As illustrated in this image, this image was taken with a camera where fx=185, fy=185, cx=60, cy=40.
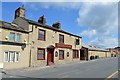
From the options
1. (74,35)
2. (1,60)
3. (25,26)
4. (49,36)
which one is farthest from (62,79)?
(74,35)

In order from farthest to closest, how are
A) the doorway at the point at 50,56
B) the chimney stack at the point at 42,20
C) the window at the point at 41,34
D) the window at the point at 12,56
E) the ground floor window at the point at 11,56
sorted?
1. the chimney stack at the point at 42,20
2. the doorway at the point at 50,56
3. the window at the point at 41,34
4. the window at the point at 12,56
5. the ground floor window at the point at 11,56

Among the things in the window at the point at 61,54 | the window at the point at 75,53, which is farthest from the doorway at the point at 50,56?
the window at the point at 75,53

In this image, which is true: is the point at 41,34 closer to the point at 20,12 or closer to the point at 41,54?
the point at 41,54

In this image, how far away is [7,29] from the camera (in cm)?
2247

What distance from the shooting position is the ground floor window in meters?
22.1

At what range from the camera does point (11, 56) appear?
896 inches

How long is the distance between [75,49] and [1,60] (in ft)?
65.5

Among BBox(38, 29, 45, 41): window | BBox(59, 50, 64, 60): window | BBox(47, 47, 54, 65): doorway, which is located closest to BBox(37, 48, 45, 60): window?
BBox(47, 47, 54, 65): doorway

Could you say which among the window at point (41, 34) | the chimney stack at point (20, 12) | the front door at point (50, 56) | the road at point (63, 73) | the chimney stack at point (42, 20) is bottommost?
the road at point (63, 73)

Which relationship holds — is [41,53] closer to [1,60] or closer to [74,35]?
[1,60]

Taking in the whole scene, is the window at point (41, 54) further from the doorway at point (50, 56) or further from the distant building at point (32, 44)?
the doorway at point (50, 56)

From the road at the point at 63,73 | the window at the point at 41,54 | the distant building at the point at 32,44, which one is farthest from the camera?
the window at the point at 41,54

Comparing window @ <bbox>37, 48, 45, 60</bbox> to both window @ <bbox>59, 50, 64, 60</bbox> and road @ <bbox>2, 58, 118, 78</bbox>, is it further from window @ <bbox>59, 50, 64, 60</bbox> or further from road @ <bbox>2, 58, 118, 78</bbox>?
road @ <bbox>2, 58, 118, 78</bbox>

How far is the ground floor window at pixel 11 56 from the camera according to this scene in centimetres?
2214
